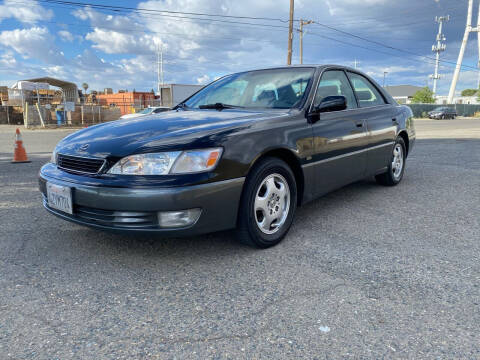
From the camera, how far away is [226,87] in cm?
404

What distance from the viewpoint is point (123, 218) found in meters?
2.45

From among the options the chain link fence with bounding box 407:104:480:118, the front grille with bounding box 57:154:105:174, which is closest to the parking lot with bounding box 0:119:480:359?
the front grille with bounding box 57:154:105:174

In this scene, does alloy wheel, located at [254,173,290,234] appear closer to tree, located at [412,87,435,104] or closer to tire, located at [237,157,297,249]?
tire, located at [237,157,297,249]

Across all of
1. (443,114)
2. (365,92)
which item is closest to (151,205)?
(365,92)

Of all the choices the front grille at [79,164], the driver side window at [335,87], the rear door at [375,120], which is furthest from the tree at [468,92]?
the front grille at [79,164]

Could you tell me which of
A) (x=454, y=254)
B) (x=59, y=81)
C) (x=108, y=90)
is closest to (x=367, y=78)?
(x=454, y=254)

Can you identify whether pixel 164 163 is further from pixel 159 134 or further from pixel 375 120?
pixel 375 120

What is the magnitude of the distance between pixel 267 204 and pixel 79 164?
4.64ft

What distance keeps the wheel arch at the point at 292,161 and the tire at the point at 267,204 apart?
0.06 m

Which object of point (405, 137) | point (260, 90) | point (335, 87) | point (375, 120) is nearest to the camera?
point (260, 90)

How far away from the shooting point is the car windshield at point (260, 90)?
11.5 ft

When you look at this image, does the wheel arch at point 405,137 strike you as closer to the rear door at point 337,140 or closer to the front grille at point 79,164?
the rear door at point 337,140

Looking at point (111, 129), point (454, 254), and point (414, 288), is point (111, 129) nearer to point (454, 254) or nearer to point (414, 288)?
point (414, 288)

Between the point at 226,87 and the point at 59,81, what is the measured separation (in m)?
29.3
